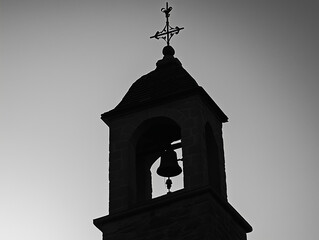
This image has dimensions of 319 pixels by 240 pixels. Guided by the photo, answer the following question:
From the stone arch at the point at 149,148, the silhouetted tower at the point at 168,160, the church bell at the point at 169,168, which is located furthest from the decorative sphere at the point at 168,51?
the church bell at the point at 169,168

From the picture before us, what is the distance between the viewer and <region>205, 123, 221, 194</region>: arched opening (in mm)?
18172

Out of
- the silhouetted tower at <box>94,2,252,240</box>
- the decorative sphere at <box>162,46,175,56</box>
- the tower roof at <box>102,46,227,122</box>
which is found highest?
the decorative sphere at <box>162,46,175,56</box>

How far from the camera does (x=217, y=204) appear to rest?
56.3ft

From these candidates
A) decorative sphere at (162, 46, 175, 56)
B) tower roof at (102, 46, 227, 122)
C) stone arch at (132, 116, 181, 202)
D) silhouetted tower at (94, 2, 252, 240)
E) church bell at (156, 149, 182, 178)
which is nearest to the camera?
silhouetted tower at (94, 2, 252, 240)

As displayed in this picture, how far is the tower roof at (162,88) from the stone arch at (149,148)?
0.57m

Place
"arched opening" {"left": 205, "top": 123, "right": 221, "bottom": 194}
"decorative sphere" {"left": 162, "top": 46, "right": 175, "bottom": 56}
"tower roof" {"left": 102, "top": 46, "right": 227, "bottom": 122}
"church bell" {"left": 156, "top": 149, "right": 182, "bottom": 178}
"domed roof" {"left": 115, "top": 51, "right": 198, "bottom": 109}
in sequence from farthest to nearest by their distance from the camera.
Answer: "decorative sphere" {"left": 162, "top": 46, "right": 175, "bottom": 56}
"church bell" {"left": 156, "top": 149, "right": 182, "bottom": 178}
"domed roof" {"left": 115, "top": 51, "right": 198, "bottom": 109}
"tower roof" {"left": 102, "top": 46, "right": 227, "bottom": 122}
"arched opening" {"left": 205, "top": 123, "right": 221, "bottom": 194}

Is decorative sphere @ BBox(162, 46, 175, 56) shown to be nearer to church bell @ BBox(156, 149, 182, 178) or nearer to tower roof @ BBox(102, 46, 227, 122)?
tower roof @ BBox(102, 46, 227, 122)

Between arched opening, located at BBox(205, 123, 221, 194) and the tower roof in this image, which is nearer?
Result: arched opening, located at BBox(205, 123, 221, 194)

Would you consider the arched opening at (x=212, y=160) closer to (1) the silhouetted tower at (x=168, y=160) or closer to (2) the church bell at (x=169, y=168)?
(1) the silhouetted tower at (x=168, y=160)

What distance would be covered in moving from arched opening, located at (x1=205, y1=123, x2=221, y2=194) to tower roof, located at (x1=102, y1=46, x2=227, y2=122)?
535mm

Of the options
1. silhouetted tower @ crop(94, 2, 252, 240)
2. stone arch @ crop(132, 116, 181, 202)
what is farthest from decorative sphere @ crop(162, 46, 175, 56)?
stone arch @ crop(132, 116, 181, 202)

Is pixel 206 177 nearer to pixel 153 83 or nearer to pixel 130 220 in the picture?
pixel 130 220

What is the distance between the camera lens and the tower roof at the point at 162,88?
60.2 feet

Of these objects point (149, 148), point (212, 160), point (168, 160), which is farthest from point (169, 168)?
point (212, 160)
